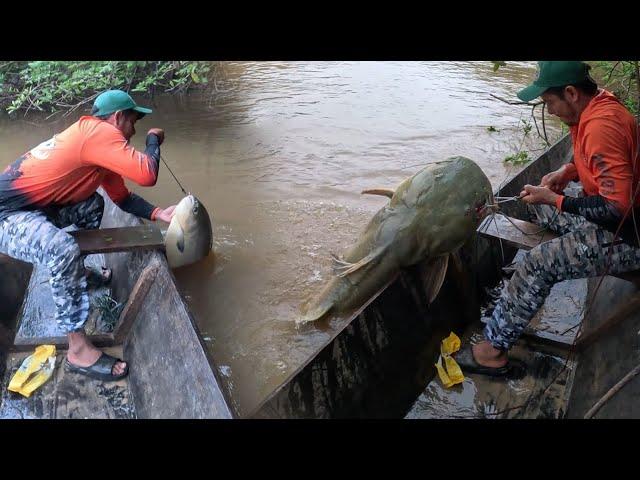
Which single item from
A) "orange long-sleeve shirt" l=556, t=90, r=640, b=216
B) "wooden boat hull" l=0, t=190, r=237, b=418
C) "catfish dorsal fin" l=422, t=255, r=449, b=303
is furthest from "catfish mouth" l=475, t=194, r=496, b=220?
"wooden boat hull" l=0, t=190, r=237, b=418

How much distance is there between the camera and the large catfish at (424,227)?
3914 mm

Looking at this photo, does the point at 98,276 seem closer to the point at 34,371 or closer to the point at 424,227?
the point at 34,371

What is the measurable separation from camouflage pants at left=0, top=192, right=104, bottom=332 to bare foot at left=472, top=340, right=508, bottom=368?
281cm

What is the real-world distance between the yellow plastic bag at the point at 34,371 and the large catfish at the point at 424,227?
86.9 inches

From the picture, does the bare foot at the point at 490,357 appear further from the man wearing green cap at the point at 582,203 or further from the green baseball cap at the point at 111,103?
the green baseball cap at the point at 111,103

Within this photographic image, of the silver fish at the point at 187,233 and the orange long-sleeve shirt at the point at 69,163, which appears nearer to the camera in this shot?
the orange long-sleeve shirt at the point at 69,163

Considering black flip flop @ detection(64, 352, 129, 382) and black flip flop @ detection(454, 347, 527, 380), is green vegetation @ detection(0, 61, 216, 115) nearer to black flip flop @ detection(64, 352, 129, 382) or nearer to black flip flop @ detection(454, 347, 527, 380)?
black flip flop @ detection(64, 352, 129, 382)

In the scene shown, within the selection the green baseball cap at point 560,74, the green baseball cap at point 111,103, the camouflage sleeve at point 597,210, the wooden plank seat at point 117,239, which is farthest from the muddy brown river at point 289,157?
the green baseball cap at point 560,74

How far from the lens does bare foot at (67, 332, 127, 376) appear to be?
3707 mm

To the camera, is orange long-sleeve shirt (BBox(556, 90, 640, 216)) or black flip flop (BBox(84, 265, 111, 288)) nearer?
orange long-sleeve shirt (BBox(556, 90, 640, 216))

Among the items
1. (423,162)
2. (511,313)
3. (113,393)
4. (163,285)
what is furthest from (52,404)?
(423,162)

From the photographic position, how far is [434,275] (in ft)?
12.7

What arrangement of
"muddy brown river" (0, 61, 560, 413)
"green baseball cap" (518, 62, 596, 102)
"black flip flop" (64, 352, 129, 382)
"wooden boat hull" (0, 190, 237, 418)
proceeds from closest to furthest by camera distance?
1. "wooden boat hull" (0, 190, 237, 418)
2. "green baseball cap" (518, 62, 596, 102)
3. "black flip flop" (64, 352, 129, 382)
4. "muddy brown river" (0, 61, 560, 413)

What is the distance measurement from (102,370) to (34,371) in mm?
475
